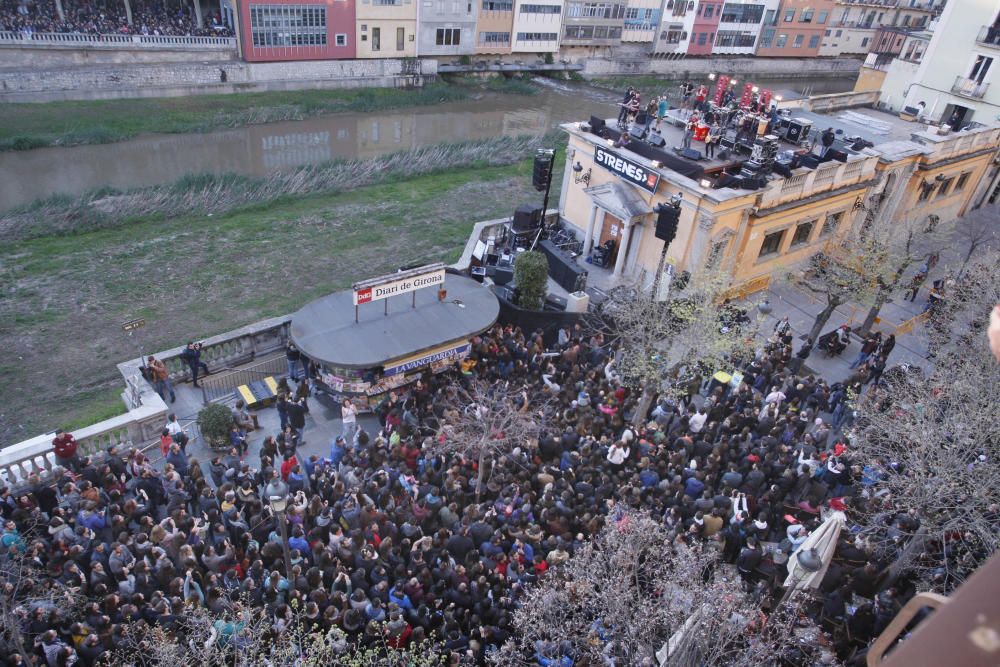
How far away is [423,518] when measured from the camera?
13.1m

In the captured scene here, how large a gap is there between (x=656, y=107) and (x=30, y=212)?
27.7 meters

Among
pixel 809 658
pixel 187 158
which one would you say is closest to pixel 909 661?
pixel 809 658

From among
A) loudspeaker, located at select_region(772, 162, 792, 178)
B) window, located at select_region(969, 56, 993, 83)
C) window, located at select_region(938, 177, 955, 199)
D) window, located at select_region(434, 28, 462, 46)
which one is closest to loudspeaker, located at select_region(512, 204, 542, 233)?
loudspeaker, located at select_region(772, 162, 792, 178)

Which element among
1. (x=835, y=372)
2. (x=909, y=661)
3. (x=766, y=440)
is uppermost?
(x=909, y=661)

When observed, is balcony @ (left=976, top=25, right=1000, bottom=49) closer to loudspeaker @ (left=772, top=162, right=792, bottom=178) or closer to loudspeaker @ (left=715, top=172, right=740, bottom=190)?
loudspeaker @ (left=772, top=162, right=792, bottom=178)

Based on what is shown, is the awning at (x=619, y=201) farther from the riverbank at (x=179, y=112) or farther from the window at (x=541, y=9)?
the window at (x=541, y=9)

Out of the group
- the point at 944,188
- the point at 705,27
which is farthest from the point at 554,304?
the point at 705,27

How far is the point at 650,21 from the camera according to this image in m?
70.4

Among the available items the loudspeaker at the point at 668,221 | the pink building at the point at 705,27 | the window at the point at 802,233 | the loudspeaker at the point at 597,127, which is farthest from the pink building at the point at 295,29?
the loudspeaker at the point at 668,221

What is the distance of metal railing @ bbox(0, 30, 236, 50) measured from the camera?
148 ft

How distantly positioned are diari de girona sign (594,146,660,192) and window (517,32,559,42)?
4442 cm

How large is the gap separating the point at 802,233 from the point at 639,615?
20678mm

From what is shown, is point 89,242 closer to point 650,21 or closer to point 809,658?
point 809,658

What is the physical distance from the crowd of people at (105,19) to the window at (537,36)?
2579 cm
